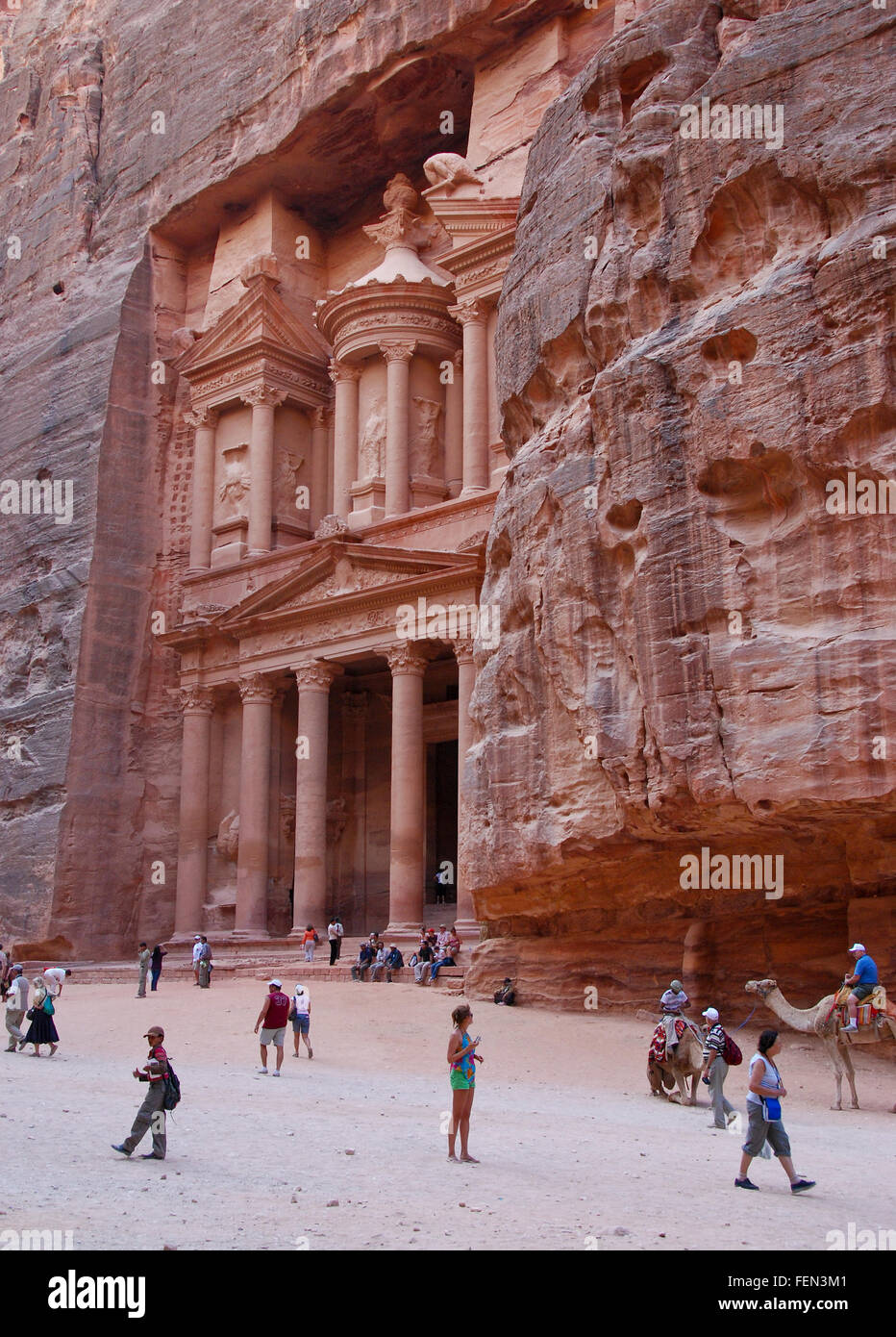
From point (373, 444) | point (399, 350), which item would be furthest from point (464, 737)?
point (399, 350)

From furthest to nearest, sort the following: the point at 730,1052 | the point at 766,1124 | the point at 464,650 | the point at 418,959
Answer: the point at 464,650, the point at 418,959, the point at 730,1052, the point at 766,1124

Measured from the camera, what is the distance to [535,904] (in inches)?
840

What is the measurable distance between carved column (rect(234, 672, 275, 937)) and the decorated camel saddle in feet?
75.3

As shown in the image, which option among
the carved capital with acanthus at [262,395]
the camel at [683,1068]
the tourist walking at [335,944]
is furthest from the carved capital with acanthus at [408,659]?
the camel at [683,1068]

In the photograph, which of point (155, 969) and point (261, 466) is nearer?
point (155, 969)

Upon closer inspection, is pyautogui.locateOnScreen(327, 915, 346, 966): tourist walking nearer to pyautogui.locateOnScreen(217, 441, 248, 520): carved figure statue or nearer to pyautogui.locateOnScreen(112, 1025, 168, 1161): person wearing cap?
pyautogui.locateOnScreen(217, 441, 248, 520): carved figure statue

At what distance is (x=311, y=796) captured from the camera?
3547 cm

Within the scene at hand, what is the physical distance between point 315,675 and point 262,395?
34.3 ft

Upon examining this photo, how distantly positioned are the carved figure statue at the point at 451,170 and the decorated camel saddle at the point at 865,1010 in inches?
1123

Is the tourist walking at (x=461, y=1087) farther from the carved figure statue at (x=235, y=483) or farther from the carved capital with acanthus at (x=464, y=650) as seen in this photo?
the carved figure statue at (x=235, y=483)

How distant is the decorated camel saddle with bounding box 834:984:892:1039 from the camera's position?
571 inches

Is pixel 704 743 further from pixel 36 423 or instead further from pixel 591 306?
pixel 36 423

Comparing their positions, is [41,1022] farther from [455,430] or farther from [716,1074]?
[455,430]

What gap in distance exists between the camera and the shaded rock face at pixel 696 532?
16062 mm
